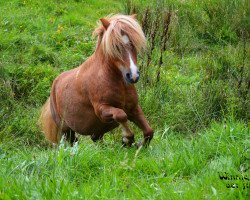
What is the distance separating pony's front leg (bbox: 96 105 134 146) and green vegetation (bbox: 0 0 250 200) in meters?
0.19

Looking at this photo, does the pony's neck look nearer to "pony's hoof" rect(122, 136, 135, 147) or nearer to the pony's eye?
the pony's eye

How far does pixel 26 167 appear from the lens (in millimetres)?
4102

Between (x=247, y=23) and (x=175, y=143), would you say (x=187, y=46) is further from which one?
(x=175, y=143)

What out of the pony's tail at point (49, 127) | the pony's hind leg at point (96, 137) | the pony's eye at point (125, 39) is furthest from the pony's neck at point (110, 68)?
the pony's tail at point (49, 127)

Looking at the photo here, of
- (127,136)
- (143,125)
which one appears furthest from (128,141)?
(143,125)

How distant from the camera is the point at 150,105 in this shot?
714 cm

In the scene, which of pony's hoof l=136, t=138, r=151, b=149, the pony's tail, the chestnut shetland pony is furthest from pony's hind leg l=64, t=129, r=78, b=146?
pony's hoof l=136, t=138, r=151, b=149

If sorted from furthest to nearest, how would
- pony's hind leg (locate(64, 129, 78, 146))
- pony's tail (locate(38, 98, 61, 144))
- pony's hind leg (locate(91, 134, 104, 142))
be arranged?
1. pony's tail (locate(38, 98, 61, 144))
2. pony's hind leg (locate(64, 129, 78, 146))
3. pony's hind leg (locate(91, 134, 104, 142))

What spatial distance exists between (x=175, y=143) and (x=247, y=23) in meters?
6.14

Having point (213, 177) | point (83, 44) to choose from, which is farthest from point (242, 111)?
point (83, 44)

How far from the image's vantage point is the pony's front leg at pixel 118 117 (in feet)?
16.2

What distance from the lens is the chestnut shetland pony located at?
16.3 feet

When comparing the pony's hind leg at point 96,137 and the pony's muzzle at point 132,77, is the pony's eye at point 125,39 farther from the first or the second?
the pony's hind leg at point 96,137

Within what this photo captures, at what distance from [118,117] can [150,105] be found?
225 cm
